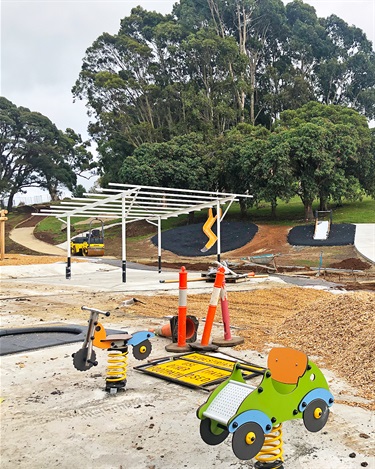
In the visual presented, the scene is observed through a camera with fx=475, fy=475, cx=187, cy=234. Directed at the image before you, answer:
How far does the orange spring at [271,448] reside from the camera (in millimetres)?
3072

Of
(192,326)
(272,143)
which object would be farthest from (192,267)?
(192,326)

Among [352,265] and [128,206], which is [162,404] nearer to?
[128,206]

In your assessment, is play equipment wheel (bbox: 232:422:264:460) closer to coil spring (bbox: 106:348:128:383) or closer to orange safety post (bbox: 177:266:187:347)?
coil spring (bbox: 106:348:128:383)

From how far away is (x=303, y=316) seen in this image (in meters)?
8.16

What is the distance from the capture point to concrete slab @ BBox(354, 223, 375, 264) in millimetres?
23534

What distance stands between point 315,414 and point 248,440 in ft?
2.26

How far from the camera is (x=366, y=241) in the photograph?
26.6 m

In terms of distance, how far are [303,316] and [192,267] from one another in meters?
16.3

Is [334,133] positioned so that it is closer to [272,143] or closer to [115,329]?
[272,143]

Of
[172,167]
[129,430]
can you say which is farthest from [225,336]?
[172,167]

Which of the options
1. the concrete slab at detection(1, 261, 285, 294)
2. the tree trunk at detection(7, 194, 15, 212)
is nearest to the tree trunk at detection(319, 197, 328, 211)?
the concrete slab at detection(1, 261, 285, 294)

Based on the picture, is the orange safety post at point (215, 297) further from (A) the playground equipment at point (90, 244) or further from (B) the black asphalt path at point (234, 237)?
(A) the playground equipment at point (90, 244)

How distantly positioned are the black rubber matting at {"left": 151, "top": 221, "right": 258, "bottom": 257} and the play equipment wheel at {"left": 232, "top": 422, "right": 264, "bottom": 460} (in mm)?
27831

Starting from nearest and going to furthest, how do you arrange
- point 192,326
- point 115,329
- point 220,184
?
point 192,326, point 115,329, point 220,184
